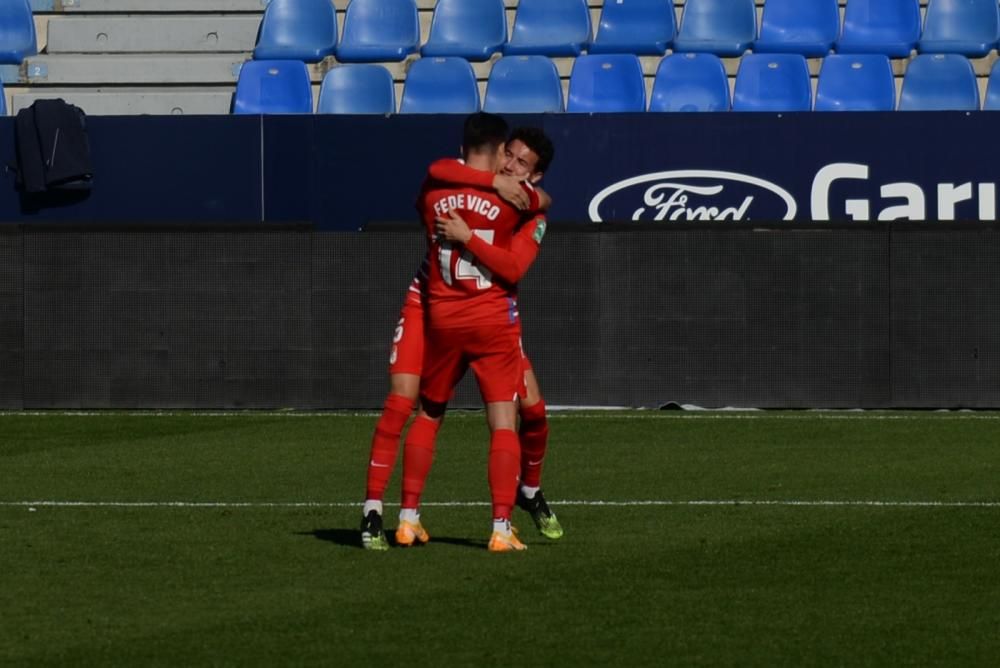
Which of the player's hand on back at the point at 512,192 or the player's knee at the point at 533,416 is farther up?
the player's hand on back at the point at 512,192

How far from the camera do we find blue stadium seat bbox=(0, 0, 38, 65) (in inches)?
814

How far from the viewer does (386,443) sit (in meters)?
8.44

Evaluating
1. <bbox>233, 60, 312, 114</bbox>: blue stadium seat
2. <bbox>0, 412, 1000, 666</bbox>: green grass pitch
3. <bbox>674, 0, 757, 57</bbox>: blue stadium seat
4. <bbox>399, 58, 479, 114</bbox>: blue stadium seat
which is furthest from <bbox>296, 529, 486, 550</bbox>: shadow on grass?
<bbox>674, 0, 757, 57</bbox>: blue stadium seat

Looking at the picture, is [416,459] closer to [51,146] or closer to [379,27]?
[51,146]

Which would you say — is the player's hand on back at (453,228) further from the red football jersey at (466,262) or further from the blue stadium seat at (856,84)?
the blue stadium seat at (856,84)

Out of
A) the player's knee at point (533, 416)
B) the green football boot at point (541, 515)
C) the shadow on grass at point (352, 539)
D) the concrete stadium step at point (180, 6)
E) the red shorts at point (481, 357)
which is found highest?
the concrete stadium step at point (180, 6)

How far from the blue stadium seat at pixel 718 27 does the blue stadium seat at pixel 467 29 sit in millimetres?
1796

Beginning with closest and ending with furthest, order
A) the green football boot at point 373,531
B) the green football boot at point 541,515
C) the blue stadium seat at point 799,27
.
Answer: the green football boot at point 373,531 < the green football boot at point 541,515 < the blue stadium seat at point 799,27

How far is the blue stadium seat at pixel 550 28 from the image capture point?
779 inches

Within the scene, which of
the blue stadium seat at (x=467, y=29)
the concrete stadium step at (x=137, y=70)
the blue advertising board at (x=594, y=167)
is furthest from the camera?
the concrete stadium step at (x=137, y=70)

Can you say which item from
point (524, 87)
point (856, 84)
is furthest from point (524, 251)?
point (856, 84)

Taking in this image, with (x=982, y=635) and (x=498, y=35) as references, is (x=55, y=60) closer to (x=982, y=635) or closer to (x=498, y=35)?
(x=498, y=35)

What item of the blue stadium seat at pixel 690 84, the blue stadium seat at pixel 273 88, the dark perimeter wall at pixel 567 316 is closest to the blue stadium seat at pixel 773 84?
the blue stadium seat at pixel 690 84

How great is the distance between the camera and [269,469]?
11961 millimetres
